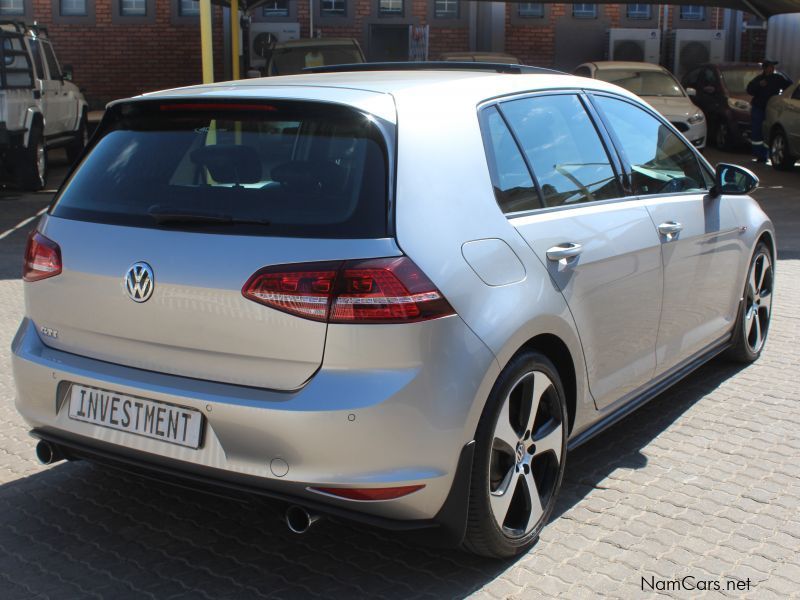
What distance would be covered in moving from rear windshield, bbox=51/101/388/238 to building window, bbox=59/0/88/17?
25.0m

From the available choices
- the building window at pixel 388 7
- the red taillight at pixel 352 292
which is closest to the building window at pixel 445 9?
the building window at pixel 388 7

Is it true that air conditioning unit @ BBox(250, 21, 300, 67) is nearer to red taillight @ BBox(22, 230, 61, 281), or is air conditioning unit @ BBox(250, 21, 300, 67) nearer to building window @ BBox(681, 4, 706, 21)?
building window @ BBox(681, 4, 706, 21)

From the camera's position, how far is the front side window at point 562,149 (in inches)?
157

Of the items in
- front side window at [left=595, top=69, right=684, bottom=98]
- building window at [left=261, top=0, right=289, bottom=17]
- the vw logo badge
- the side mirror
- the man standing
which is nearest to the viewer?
the vw logo badge

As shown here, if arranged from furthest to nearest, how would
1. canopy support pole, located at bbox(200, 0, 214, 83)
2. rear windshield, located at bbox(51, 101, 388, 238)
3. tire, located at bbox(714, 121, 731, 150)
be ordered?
tire, located at bbox(714, 121, 731, 150)
canopy support pole, located at bbox(200, 0, 214, 83)
rear windshield, located at bbox(51, 101, 388, 238)

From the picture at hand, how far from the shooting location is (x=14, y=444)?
491 centimetres

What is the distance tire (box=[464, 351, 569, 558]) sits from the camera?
343 centimetres

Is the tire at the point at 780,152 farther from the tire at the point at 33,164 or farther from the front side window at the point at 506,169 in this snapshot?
the front side window at the point at 506,169

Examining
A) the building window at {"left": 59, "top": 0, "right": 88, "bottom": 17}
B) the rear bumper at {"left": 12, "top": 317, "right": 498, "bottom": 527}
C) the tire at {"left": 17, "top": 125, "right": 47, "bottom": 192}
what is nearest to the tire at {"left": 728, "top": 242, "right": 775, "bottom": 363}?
the rear bumper at {"left": 12, "top": 317, "right": 498, "bottom": 527}

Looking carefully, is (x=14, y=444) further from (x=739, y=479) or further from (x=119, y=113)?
(x=739, y=479)

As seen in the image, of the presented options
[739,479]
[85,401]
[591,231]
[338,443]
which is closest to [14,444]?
[85,401]

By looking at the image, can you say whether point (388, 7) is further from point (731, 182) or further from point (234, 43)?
point (731, 182)

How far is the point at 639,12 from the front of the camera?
1120 inches

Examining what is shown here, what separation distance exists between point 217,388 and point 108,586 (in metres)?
0.81
